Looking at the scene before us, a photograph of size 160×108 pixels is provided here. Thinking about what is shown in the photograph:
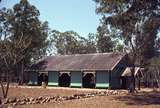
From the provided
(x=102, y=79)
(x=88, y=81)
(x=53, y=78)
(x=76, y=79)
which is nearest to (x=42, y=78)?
(x=53, y=78)

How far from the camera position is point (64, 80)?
195 ft

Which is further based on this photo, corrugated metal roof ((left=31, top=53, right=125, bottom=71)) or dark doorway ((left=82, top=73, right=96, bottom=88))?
dark doorway ((left=82, top=73, right=96, bottom=88))

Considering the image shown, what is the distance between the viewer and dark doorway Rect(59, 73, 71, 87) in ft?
192

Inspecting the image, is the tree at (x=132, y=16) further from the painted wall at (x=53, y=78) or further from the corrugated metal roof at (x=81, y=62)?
the painted wall at (x=53, y=78)

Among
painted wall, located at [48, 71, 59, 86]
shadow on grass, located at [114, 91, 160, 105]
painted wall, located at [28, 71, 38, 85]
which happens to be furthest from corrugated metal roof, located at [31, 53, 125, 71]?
shadow on grass, located at [114, 91, 160, 105]

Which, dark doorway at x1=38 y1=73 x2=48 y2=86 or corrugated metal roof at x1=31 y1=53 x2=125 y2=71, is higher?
corrugated metal roof at x1=31 y1=53 x2=125 y2=71

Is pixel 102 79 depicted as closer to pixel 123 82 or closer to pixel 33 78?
pixel 123 82

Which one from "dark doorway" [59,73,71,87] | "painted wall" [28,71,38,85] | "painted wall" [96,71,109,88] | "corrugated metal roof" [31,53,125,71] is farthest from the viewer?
Result: "painted wall" [28,71,38,85]

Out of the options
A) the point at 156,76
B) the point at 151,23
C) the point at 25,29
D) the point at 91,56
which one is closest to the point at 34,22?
the point at 25,29

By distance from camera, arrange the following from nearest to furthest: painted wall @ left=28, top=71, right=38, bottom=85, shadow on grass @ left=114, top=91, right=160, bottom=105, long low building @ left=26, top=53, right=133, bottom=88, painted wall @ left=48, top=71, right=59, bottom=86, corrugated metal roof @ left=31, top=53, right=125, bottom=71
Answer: shadow on grass @ left=114, top=91, right=160, bottom=105
long low building @ left=26, top=53, right=133, bottom=88
corrugated metal roof @ left=31, top=53, right=125, bottom=71
painted wall @ left=48, top=71, right=59, bottom=86
painted wall @ left=28, top=71, right=38, bottom=85

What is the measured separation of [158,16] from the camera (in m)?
30.3

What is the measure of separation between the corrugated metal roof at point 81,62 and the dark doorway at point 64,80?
1.90m

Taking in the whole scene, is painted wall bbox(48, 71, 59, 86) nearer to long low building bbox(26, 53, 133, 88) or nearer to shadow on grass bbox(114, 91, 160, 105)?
long low building bbox(26, 53, 133, 88)

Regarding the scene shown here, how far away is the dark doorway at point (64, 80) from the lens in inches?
2304
